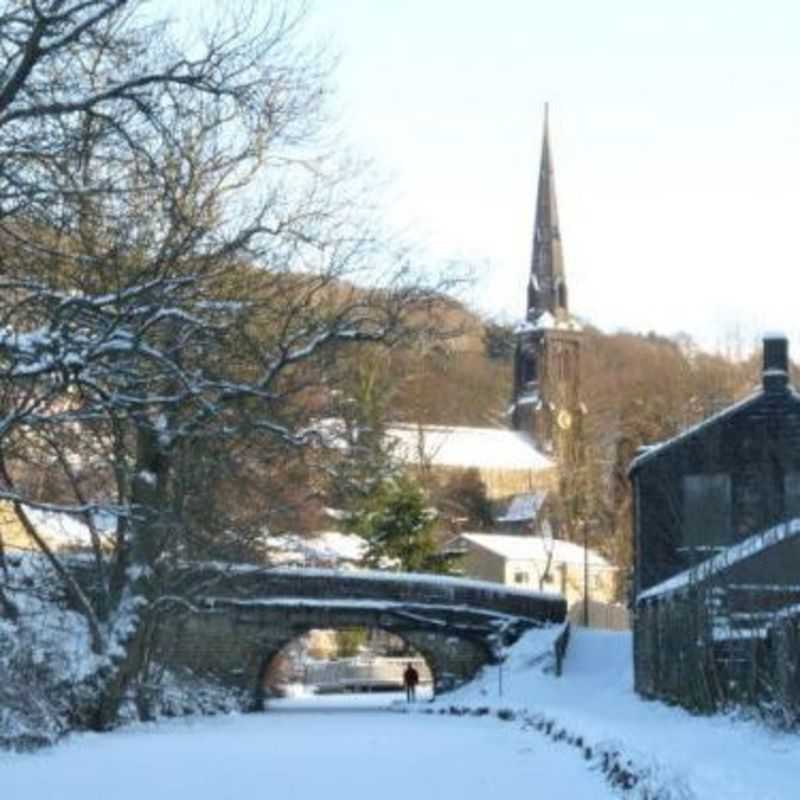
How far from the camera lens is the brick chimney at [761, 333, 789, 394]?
39875mm

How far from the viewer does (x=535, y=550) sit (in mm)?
81125

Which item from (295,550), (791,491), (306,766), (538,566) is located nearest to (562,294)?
(538,566)

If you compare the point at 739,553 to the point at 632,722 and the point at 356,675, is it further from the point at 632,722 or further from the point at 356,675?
the point at 356,675

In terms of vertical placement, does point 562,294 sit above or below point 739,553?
above

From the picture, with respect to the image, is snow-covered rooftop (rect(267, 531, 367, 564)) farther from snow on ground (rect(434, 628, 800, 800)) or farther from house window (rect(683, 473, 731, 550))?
house window (rect(683, 473, 731, 550))

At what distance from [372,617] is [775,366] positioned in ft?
51.0

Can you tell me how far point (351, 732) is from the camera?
91.9ft

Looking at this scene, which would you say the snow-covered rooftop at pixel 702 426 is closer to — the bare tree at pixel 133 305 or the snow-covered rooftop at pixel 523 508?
the bare tree at pixel 133 305

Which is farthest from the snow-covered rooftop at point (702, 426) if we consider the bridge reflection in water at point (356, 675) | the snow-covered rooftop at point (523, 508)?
the snow-covered rooftop at point (523, 508)

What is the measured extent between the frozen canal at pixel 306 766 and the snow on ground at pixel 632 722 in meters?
0.81

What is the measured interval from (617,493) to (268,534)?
45.6 m

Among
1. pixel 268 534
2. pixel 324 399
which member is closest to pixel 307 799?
pixel 324 399

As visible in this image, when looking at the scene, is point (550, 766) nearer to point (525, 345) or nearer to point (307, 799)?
point (307, 799)

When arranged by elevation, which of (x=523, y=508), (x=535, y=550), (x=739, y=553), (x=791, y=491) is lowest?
(x=739, y=553)
